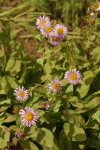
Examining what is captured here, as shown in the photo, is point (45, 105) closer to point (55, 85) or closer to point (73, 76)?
point (55, 85)

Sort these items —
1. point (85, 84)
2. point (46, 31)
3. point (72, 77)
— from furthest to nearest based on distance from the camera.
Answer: point (85, 84) → point (46, 31) → point (72, 77)

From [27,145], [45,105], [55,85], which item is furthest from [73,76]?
[27,145]

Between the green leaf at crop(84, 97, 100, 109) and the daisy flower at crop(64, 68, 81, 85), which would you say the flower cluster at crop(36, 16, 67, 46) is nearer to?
the daisy flower at crop(64, 68, 81, 85)

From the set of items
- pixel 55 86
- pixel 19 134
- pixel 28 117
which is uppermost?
pixel 55 86

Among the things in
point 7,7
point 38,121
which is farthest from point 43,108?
point 7,7

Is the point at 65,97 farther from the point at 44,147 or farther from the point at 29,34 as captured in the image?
the point at 29,34

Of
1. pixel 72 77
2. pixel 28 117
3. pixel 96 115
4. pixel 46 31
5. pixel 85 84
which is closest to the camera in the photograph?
pixel 28 117

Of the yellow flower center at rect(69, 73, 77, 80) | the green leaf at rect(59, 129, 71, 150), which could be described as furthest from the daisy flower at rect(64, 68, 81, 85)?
the green leaf at rect(59, 129, 71, 150)

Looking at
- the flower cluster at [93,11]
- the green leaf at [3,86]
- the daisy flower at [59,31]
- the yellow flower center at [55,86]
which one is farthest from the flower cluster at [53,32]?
the green leaf at [3,86]
